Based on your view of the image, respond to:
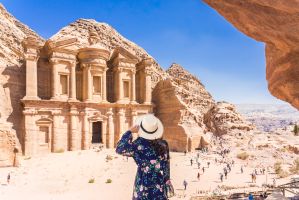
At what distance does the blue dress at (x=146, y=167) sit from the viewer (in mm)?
3730

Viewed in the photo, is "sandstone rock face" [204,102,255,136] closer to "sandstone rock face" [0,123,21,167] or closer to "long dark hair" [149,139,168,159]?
"sandstone rock face" [0,123,21,167]

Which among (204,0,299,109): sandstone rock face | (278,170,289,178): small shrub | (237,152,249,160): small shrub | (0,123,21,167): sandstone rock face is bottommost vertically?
(278,170,289,178): small shrub

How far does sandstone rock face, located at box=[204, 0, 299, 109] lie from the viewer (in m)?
3.80

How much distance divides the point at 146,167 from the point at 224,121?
109ft

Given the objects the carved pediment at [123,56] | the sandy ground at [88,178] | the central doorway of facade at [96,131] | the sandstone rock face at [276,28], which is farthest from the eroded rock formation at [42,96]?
the sandstone rock face at [276,28]

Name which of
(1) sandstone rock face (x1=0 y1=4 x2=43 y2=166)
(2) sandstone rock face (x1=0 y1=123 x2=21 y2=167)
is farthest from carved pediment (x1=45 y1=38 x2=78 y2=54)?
(2) sandstone rock face (x1=0 y1=123 x2=21 y2=167)

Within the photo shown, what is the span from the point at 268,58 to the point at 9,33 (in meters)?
32.1

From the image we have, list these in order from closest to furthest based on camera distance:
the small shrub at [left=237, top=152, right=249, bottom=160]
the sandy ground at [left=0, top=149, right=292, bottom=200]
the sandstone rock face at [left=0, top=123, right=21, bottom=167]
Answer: the sandy ground at [left=0, top=149, right=292, bottom=200] → the sandstone rock face at [left=0, top=123, right=21, bottom=167] → the small shrub at [left=237, top=152, right=249, bottom=160]

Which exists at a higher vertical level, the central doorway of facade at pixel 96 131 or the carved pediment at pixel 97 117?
the carved pediment at pixel 97 117

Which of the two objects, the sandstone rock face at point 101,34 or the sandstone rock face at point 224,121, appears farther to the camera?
the sandstone rock face at point 101,34

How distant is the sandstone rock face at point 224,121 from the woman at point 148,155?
3212 centimetres

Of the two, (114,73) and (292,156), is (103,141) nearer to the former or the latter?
(114,73)

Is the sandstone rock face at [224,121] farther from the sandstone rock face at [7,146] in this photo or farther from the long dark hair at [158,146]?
the long dark hair at [158,146]

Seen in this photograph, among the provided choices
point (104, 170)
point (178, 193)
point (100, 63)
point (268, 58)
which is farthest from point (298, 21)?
point (100, 63)
